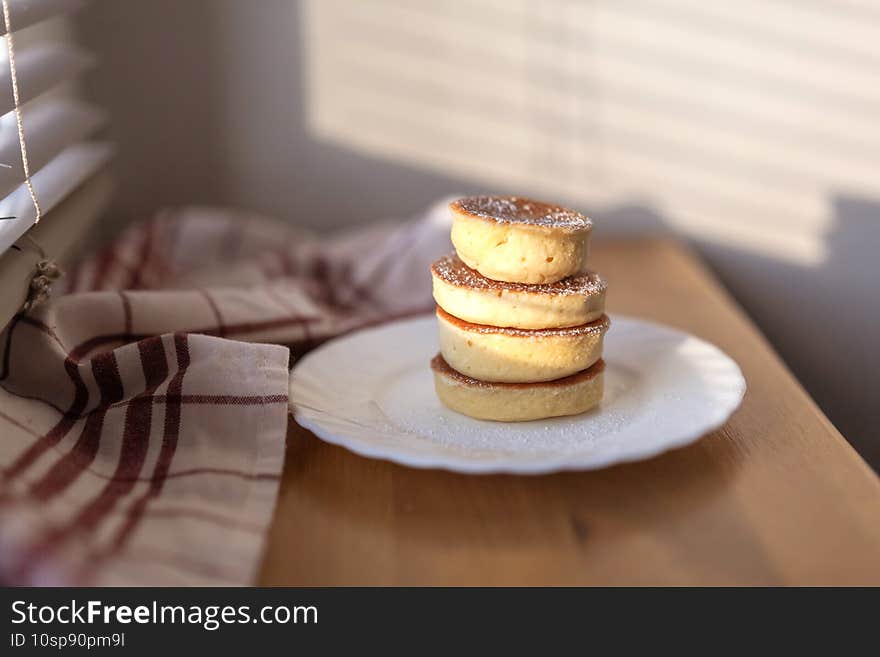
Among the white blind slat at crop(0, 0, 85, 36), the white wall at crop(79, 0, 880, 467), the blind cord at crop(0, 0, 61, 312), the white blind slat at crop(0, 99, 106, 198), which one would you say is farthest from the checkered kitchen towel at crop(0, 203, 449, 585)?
the white wall at crop(79, 0, 880, 467)

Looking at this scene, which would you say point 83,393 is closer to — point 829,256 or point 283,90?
point 283,90

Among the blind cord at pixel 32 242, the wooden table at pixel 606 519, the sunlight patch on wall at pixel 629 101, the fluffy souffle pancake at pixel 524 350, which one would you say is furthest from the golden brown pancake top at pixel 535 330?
the sunlight patch on wall at pixel 629 101

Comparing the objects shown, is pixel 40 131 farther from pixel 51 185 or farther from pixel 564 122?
pixel 564 122

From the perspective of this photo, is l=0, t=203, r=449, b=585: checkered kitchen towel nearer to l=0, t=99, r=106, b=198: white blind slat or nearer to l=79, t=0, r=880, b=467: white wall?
l=0, t=99, r=106, b=198: white blind slat

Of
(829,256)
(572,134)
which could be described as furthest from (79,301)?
(829,256)

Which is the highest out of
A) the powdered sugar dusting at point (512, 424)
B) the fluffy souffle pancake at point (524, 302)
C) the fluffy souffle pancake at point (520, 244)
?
the fluffy souffle pancake at point (520, 244)

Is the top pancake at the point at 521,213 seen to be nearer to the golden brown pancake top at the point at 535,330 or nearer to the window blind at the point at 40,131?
the golden brown pancake top at the point at 535,330
